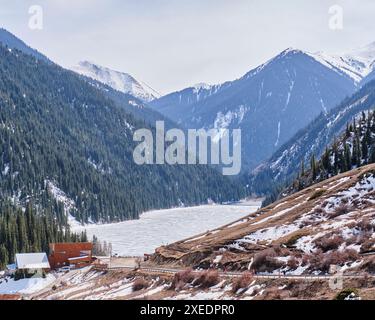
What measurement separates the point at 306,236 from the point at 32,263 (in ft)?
246

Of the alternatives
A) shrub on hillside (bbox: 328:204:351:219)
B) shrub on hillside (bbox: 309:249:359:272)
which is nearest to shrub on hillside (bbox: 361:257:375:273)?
shrub on hillside (bbox: 309:249:359:272)

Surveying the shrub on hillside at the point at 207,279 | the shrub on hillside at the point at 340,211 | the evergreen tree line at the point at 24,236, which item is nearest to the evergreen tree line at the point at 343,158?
the evergreen tree line at the point at 24,236

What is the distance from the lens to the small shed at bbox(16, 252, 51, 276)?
115m

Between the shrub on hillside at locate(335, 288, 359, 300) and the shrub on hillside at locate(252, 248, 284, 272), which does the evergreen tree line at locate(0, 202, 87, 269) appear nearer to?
the shrub on hillside at locate(252, 248, 284, 272)

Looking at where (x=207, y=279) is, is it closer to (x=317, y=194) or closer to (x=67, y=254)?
(x=317, y=194)

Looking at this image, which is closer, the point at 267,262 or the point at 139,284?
the point at 267,262

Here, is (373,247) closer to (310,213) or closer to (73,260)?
(310,213)

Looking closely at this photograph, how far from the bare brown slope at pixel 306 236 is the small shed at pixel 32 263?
1538 inches

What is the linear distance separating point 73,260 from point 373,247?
82.6 m

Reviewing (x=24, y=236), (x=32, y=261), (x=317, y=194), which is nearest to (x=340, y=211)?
(x=317, y=194)

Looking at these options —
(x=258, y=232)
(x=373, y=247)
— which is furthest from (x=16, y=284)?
(x=373, y=247)

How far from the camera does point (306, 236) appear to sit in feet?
199

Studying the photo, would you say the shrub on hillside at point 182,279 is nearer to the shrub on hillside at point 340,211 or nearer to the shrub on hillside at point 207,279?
the shrub on hillside at point 207,279
